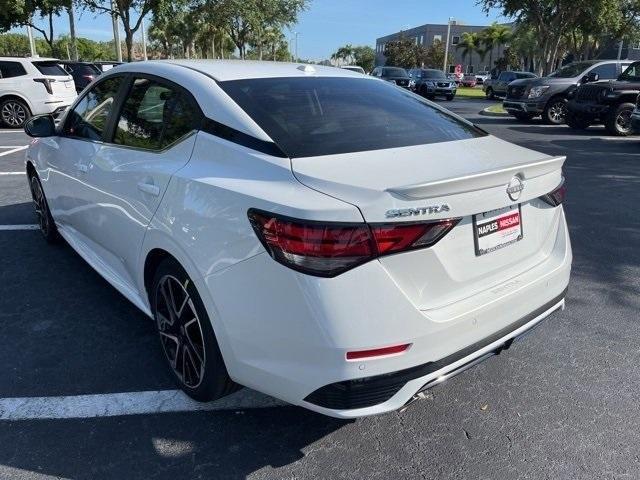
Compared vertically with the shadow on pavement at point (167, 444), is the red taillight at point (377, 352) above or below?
above

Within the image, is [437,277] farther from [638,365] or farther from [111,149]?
[111,149]

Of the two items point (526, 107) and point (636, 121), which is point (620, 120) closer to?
point (636, 121)

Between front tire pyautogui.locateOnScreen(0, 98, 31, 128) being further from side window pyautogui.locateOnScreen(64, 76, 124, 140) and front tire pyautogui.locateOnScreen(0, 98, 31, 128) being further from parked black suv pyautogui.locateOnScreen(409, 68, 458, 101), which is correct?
parked black suv pyautogui.locateOnScreen(409, 68, 458, 101)

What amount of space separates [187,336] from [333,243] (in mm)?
1105

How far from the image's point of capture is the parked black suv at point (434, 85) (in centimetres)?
2883

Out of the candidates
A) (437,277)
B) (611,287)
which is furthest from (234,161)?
(611,287)

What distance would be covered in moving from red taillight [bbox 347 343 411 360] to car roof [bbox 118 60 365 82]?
161cm

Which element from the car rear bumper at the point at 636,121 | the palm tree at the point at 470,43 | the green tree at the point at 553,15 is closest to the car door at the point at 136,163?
the car rear bumper at the point at 636,121

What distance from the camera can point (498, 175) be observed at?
2207mm

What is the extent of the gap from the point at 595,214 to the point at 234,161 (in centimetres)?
510

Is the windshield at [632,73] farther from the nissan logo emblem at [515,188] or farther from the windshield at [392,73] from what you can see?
the windshield at [392,73]

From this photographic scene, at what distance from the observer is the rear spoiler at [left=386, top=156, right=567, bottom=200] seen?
196 centimetres

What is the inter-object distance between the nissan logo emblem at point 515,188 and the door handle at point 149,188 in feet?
5.33

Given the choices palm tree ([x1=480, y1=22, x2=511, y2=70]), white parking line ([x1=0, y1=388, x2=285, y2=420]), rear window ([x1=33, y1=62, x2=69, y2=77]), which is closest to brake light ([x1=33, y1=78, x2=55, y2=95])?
rear window ([x1=33, y1=62, x2=69, y2=77])
